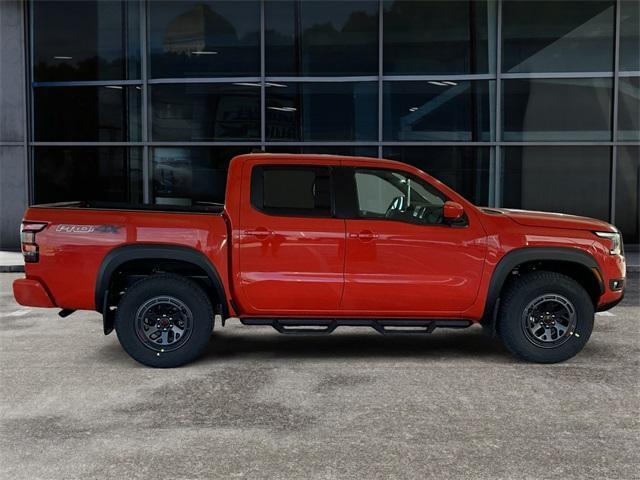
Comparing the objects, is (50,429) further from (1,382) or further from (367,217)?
(367,217)

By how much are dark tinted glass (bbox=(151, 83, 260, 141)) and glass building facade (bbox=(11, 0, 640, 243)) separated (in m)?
0.03

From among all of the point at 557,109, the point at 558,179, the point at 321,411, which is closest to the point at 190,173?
the point at 558,179

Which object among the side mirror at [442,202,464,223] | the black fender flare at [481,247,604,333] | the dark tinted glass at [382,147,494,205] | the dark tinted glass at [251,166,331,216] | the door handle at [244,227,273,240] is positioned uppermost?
the dark tinted glass at [382,147,494,205]

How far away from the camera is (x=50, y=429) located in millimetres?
4574

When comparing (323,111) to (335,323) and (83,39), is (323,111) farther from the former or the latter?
(335,323)

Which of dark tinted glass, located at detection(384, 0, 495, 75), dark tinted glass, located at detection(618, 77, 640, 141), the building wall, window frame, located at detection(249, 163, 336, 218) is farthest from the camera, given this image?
the building wall

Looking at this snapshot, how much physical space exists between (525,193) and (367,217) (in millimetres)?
10160

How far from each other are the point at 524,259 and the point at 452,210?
0.81 metres

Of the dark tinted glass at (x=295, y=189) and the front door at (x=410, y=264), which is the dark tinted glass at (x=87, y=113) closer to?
the dark tinted glass at (x=295, y=189)

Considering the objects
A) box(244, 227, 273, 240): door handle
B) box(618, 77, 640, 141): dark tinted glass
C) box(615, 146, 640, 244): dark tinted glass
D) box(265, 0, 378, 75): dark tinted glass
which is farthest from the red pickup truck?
box(618, 77, 640, 141): dark tinted glass

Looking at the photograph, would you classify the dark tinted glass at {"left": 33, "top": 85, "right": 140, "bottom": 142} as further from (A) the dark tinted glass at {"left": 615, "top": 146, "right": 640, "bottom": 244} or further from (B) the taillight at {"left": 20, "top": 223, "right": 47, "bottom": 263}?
(A) the dark tinted glass at {"left": 615, "top": 146, "right": 640, "bottom": 244}

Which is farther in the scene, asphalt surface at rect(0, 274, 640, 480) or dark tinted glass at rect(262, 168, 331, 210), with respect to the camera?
dark tinted glass at rect(262, 168, 331, 210)

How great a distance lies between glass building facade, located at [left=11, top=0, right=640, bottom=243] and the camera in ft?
50.4

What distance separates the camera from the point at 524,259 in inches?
245
